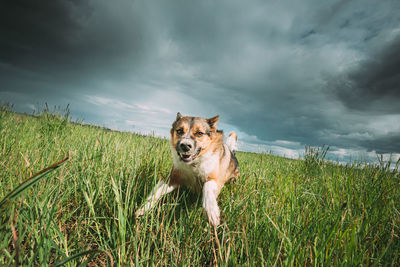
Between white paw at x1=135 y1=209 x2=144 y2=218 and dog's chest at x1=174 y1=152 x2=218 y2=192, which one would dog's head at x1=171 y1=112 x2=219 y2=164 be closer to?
dog's chest at x1=174 y1=152 x2=218 y2=192

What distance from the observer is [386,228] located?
200 cm

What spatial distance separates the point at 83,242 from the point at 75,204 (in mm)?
622

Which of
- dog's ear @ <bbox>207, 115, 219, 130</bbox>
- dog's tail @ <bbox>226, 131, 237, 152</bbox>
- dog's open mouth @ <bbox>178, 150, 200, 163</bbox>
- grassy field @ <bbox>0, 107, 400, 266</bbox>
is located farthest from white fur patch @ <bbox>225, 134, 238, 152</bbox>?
dog's open mouth @ <bbox>178, 150, 200, 163</bbox>

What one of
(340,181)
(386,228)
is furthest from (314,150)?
(386,228)

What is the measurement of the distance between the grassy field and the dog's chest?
288 mm

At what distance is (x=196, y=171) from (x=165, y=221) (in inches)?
42.0

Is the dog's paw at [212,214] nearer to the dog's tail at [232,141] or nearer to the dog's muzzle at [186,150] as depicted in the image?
the dog's muzzle at [186,150]

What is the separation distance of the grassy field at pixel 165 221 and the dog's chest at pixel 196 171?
29cm

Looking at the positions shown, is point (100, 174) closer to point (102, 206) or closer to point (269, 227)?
point (102, 206)

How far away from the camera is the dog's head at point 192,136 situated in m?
3.02

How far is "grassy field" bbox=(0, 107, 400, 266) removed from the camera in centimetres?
130

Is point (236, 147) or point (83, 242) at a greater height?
point (236, 147)

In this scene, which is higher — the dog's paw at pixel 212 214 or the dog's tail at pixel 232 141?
the dog's tail at pixel 232 141

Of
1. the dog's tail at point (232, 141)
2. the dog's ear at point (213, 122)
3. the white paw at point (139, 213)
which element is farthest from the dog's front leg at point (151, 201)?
the dog's tail at point (232, 141)
